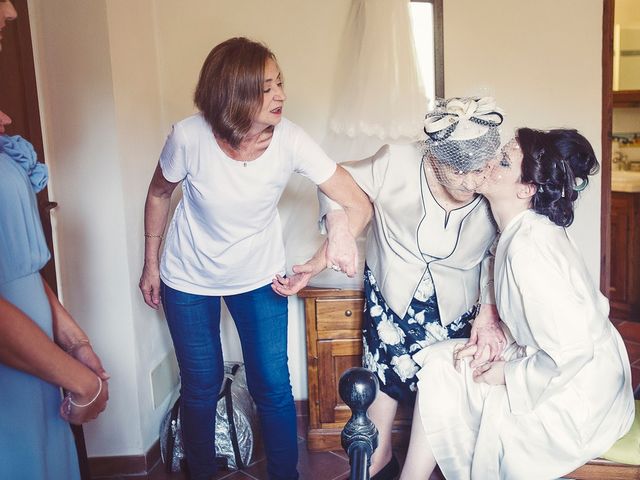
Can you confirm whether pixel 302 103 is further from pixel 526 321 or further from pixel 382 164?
pixel 526 321

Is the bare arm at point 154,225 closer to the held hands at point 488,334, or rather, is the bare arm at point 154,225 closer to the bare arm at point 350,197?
the bare arm at point 350,197

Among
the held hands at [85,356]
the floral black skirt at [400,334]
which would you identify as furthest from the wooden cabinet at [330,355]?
the held hands at [85,356]

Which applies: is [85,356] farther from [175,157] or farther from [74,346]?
[175,157]

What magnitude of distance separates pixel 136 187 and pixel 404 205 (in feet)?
3.14

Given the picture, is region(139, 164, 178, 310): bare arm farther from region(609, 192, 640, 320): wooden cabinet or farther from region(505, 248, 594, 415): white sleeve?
region(609, 192, 640, 320): wooden cabinet

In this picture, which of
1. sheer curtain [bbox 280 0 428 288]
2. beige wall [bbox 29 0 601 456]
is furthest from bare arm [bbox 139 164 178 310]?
sheer curtain [bbox 280 0 428 288]

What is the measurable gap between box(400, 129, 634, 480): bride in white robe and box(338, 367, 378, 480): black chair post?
70 centimetres

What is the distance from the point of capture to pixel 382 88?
7.66 feet

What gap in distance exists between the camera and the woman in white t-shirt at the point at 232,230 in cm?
167

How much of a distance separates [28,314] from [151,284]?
87 cm

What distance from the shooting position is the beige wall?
207 centimetres

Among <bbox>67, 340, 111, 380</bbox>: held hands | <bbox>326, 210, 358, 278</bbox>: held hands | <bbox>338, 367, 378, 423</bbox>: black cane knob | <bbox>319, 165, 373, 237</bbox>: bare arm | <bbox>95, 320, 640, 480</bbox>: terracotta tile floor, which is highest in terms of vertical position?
<bbox>319, 165, 373, 237</bbox>: bare arm

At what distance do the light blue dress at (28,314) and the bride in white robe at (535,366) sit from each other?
0.90 meters

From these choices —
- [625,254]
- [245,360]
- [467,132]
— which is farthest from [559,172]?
[625,254]
